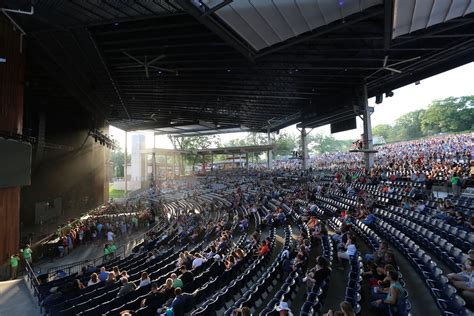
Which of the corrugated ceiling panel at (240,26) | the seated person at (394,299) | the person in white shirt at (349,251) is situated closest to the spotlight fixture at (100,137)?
the corrugated ceiling panel at (240,26)

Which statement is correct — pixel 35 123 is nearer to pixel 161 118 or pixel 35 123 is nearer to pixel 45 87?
pixel 45 87

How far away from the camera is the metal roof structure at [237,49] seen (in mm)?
12336

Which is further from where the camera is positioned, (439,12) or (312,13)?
(439,12)

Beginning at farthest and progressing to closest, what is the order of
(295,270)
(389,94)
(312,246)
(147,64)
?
(389,94) → (147,64) → (312,246) → (295,270)

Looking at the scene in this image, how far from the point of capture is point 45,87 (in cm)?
2231

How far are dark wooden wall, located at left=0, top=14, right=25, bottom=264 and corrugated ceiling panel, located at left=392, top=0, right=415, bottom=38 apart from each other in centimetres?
1537

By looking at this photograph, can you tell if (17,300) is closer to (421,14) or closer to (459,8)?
(421,14)

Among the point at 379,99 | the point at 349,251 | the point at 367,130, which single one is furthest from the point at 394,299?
the point at 379,99

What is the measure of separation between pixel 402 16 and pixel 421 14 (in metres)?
0.89

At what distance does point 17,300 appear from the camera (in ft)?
28.1

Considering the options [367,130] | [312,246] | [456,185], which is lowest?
[312,246]

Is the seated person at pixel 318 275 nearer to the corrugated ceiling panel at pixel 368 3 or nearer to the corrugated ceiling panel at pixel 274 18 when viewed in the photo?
the corrugated ceiling panel at pixel 274 18

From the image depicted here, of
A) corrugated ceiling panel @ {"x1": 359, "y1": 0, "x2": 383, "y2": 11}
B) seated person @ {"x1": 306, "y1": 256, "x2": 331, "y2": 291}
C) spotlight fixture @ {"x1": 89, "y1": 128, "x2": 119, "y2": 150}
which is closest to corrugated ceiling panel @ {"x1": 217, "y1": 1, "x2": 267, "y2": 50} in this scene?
corrugated ceiling panel @ {"x1": 359, "y1": 0, "x2": 383, "y2": 11}

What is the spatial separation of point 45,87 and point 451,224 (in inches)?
978
